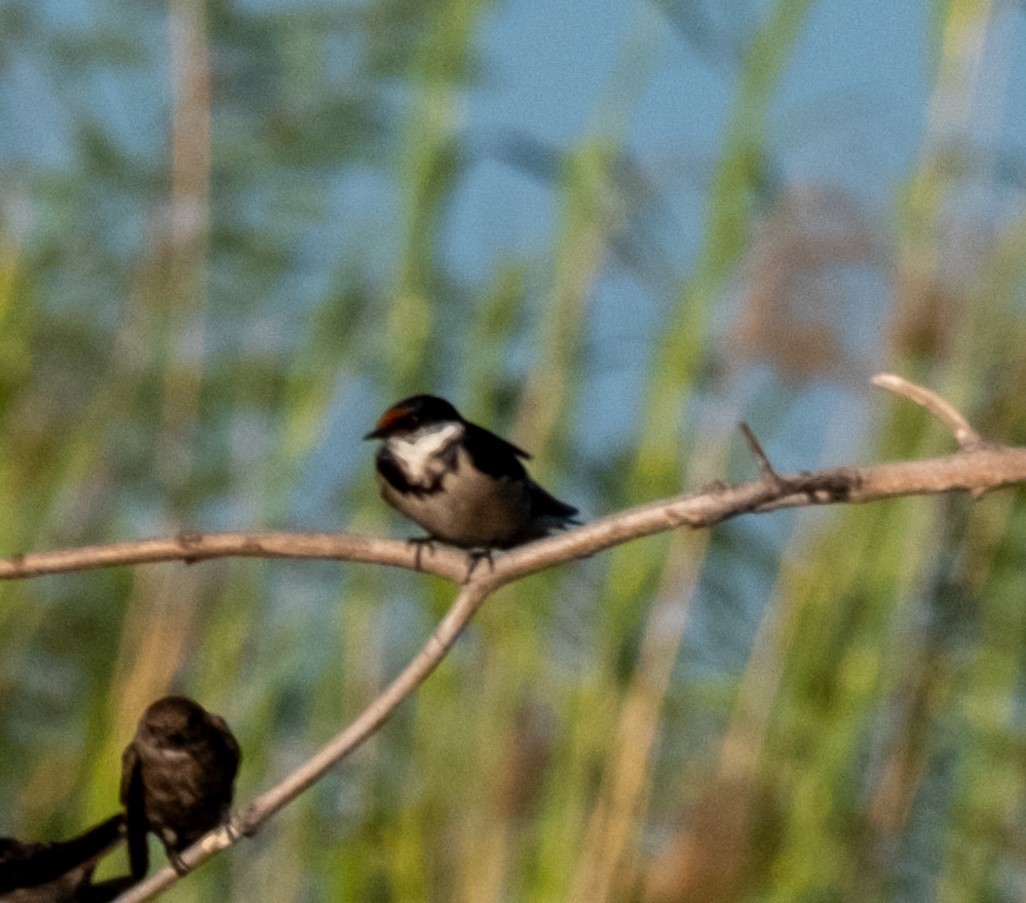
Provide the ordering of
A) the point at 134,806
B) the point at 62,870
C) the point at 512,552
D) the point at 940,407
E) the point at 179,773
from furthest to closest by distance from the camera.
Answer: the point at 62,870
the point at 134,806
the point at 179,773
the point at 940,407
the point at 512,552

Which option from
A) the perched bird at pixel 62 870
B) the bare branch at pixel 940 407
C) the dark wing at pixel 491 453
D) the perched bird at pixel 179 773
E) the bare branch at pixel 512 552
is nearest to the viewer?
the bare branch at pixel 512 552

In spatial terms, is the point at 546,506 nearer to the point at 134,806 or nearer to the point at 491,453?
the point at 491,453

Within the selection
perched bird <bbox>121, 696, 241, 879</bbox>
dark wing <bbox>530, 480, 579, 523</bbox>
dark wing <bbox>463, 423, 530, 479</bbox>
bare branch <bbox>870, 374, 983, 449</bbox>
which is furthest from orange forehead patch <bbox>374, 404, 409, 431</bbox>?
bare branch <bbox>870, 374, 983, 449</bbox>

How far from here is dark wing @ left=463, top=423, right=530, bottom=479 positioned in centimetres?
303

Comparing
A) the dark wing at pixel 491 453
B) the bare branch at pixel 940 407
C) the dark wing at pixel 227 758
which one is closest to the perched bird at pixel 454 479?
the dark wing at pixel 491 453

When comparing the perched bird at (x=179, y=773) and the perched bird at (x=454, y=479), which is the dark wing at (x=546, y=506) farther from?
Answer: the perched bird at (x=179, y=773)

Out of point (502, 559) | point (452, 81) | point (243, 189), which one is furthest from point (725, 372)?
point (502, 559)

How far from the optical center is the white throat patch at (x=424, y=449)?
3.01m

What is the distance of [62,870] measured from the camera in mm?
2967

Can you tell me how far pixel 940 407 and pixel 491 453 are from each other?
123 centimetres

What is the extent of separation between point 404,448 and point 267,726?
74 centimetres

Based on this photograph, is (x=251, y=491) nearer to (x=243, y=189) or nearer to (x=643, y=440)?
(x=643, y=440)

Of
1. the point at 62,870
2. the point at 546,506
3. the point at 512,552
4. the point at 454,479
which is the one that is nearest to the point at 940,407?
the point at 512,552

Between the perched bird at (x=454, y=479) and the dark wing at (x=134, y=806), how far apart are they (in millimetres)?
581
